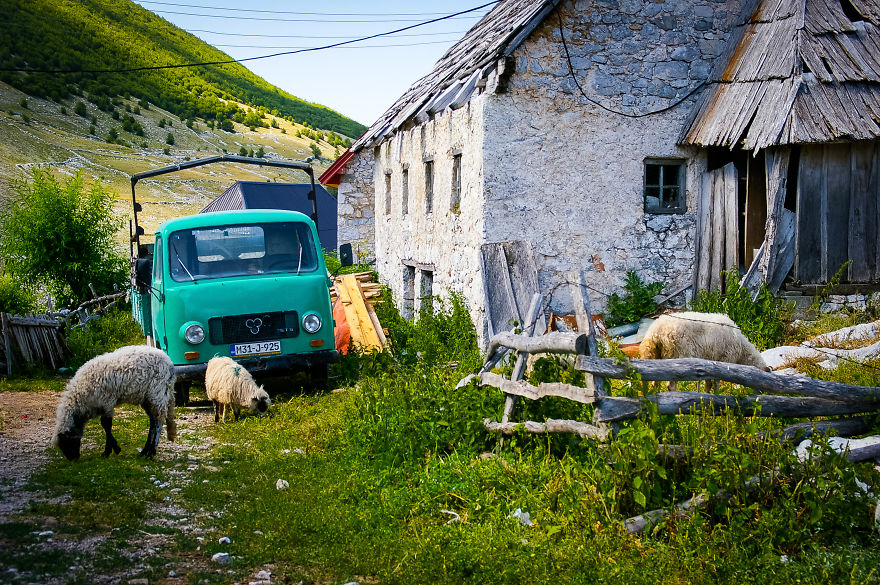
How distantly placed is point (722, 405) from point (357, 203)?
55.9ft

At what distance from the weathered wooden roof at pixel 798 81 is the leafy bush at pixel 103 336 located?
11497 mm

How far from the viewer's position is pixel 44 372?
42.3ft

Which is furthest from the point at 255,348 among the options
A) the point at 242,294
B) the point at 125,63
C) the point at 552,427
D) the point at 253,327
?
the point at 125,63

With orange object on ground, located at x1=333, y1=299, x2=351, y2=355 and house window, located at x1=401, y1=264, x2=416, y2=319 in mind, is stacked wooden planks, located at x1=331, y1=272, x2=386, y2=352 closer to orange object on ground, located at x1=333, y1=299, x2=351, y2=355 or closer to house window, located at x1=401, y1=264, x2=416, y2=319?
orange object on ground, located at x1=333, y1=299, x2=351, y2=355

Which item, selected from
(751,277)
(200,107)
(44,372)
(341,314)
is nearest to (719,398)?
(751,277)

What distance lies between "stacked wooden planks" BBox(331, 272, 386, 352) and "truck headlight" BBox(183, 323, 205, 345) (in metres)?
2.90

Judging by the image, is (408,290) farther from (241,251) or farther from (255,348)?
(255,348)

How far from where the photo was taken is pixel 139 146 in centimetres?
10606

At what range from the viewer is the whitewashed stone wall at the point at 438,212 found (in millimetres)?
11508

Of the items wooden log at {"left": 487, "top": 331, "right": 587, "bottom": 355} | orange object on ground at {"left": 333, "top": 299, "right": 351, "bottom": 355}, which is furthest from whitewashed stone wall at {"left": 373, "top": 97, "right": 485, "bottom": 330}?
wooden log at {"left": 487, "top": 331, "right": 587, "bottom": 355}

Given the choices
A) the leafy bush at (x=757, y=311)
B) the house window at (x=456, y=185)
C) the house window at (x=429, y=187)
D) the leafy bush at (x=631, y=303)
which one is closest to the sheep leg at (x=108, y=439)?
the house window at (x=456, y=185)

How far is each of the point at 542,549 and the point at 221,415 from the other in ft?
19.2

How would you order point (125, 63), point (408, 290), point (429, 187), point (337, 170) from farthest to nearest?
point (125, 63), point (337, 170), point (408, 290), point (429, 187)

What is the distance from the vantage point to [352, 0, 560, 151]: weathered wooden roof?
419 inches
